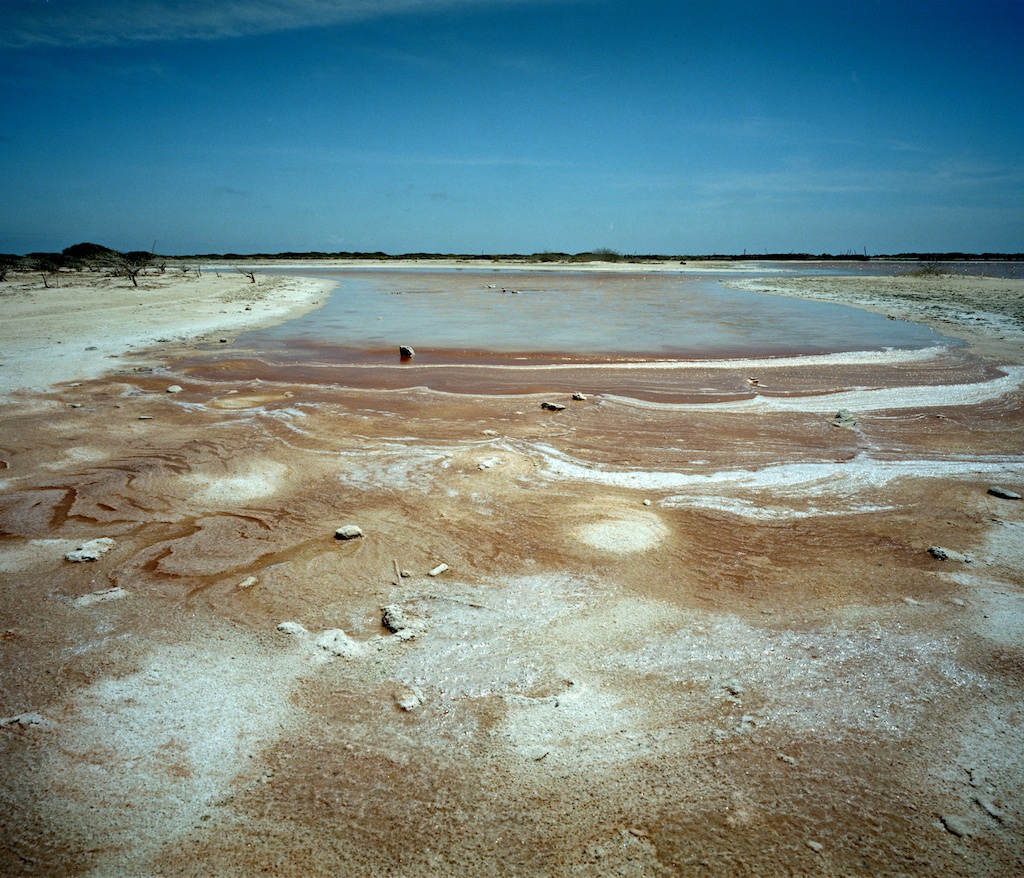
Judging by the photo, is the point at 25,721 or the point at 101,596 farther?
the point at 101,596

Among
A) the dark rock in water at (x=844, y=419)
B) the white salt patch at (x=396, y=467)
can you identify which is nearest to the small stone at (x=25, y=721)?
the white salt patch at (x=396, y=467)

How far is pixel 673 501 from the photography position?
16.4 feet

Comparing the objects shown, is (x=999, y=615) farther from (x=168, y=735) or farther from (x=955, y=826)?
(x=168, y=735)

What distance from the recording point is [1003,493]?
16.4 feet

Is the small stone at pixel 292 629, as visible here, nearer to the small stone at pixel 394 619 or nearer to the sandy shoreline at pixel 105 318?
the small stone at pixel 394 619

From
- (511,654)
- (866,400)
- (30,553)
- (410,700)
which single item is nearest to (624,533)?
(511,654)

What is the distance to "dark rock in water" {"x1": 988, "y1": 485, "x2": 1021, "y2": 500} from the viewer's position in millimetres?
4953

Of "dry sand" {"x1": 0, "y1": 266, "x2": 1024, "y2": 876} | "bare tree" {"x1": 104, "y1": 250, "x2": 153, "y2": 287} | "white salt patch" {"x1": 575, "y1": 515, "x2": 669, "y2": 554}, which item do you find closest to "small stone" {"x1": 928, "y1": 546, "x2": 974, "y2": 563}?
"dry sand" {"x1": 0, "y1": 266, "x2": 1024, "y2": 876}

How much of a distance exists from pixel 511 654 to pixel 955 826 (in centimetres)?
196

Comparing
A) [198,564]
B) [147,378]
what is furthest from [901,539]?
[147,378]

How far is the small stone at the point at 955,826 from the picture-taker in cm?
218

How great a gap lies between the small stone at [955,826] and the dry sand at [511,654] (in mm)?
22

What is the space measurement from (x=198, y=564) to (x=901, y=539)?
16.9 ft

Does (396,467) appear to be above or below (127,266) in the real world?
below
